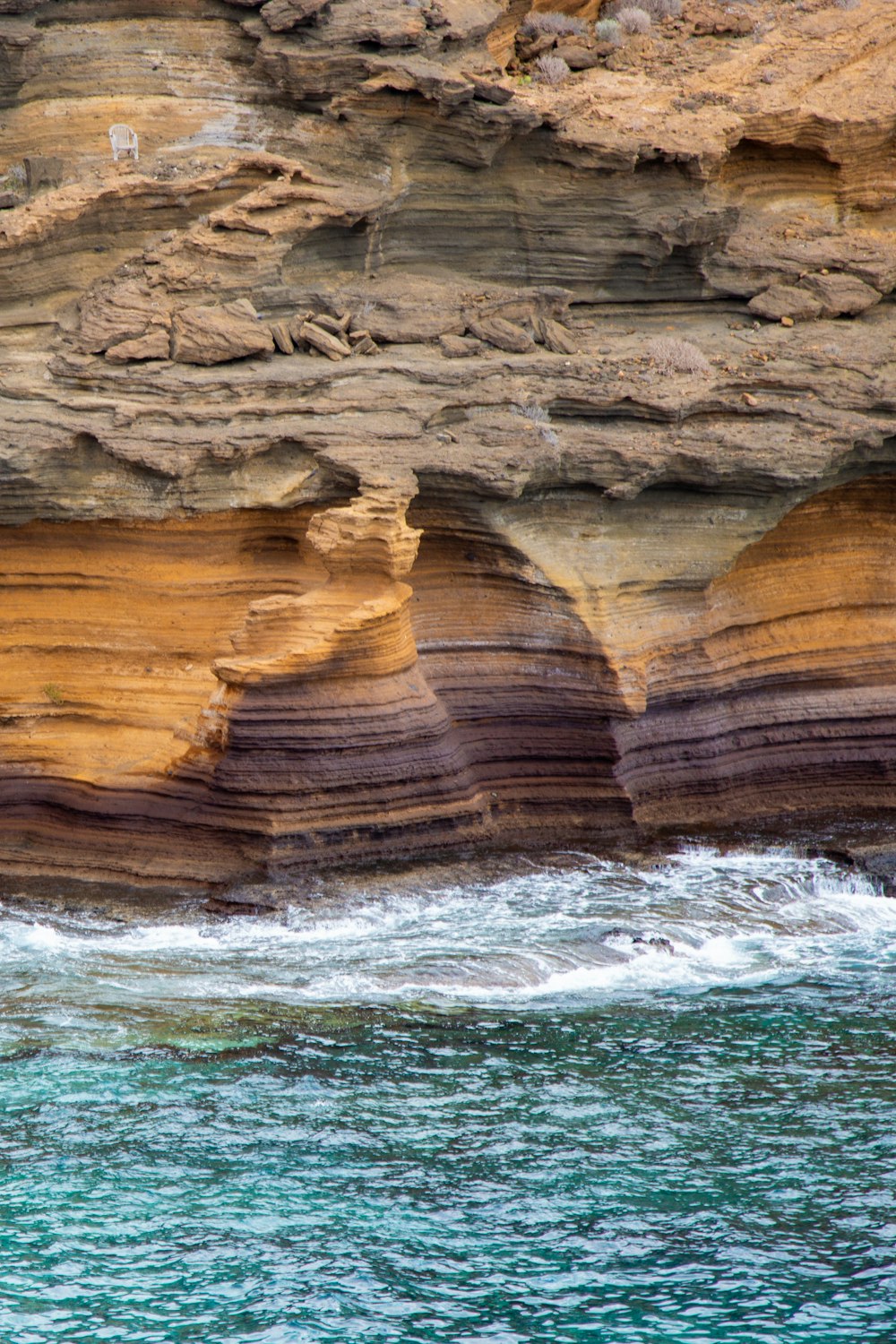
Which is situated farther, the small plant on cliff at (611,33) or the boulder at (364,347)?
the small plant on cliff at (611,33)

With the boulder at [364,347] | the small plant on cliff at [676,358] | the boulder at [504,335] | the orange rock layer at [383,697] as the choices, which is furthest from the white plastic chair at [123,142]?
the small plant on cliff at [676,358]

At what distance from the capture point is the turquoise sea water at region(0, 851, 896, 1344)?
403 inches

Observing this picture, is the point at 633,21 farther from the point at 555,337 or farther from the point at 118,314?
the point at 118,314

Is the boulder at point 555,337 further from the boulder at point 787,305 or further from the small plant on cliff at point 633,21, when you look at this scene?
the small plant on cliff at point 633,21

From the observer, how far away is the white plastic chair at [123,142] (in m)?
19.5

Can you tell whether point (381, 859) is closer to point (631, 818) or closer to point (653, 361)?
point (631, 818)

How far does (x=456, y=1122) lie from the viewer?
12352 millimetres

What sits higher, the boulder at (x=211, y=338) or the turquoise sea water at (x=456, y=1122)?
the boulder at (x=211, y=338)

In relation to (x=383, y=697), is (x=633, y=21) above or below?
above

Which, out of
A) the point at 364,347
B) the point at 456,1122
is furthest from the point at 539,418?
the point at 456,1122

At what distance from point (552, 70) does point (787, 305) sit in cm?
485

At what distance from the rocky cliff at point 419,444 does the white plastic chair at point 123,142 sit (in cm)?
24

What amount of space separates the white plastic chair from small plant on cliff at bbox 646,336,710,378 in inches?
272

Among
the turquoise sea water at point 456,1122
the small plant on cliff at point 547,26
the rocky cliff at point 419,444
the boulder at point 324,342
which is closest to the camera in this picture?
the turquoise sea water at point 456,1122
